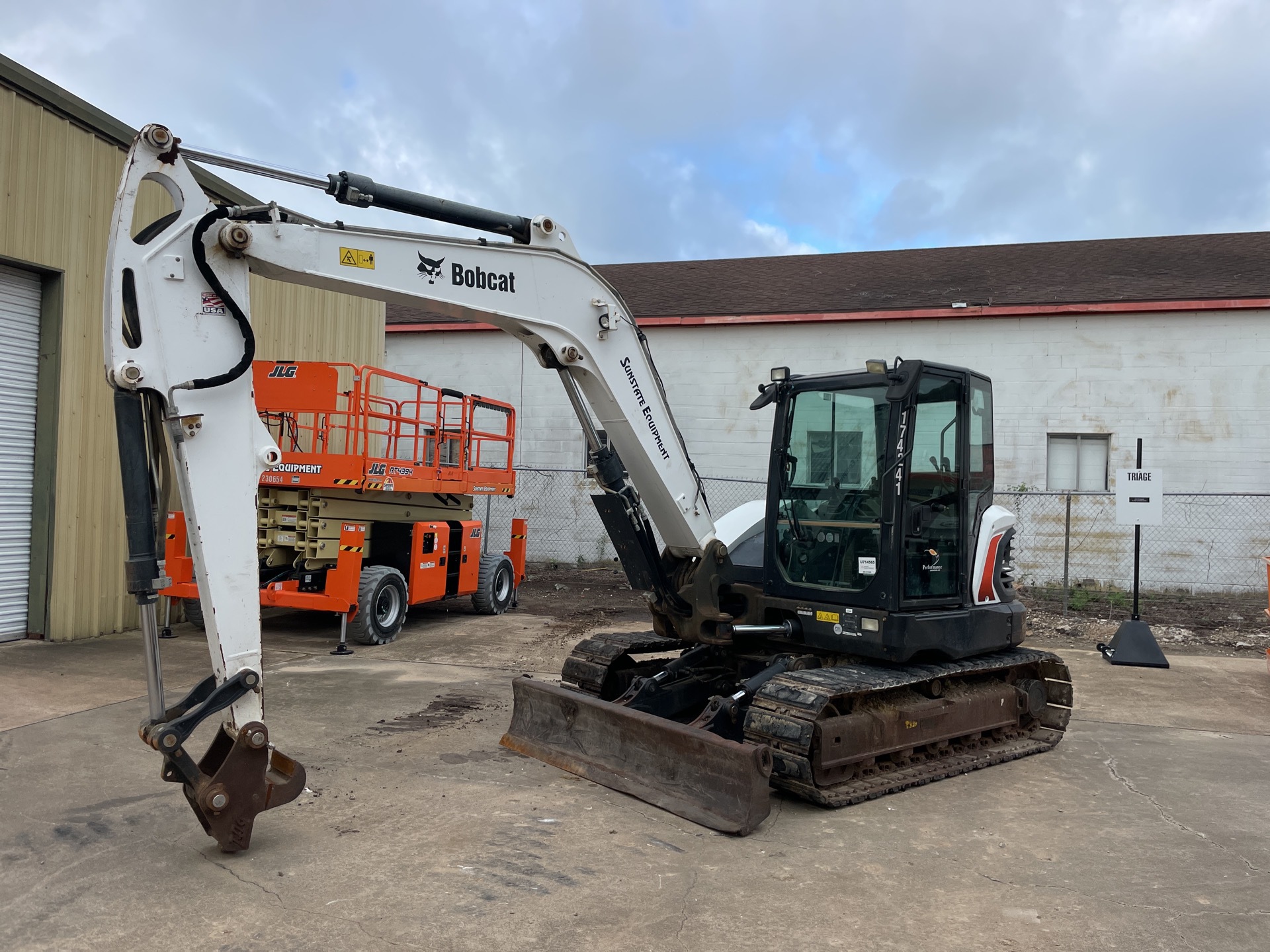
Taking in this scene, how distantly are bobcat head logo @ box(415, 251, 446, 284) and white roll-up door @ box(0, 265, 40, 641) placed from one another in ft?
22.1

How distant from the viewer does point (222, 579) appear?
412 centimetres

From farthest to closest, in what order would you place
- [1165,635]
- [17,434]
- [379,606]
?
1. [1165,635]
2. [379,606]
3. [17,434]

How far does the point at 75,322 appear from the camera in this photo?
9.82 metres

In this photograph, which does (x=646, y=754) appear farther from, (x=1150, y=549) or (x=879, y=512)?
(x=1150, y=549)

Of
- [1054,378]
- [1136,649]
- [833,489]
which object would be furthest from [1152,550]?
[833,489]

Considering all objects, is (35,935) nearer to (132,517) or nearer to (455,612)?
(132,517)

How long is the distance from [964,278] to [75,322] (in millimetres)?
14517

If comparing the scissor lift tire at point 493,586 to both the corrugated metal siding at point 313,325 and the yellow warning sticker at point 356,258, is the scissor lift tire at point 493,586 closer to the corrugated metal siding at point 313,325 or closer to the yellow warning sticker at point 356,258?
the corrugated metal siding at point 313,325

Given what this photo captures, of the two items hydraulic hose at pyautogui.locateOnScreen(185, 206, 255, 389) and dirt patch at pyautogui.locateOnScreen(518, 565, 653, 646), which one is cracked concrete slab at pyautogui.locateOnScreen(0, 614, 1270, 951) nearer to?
hydraulic hose at pyautogui.locateOnScreen(185, 206, 255, 389)

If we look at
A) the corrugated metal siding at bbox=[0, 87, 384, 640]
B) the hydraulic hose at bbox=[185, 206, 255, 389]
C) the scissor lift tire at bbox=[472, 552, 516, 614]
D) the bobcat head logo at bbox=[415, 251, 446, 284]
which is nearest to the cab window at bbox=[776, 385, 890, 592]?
the bobcat head logo at bbox=[415, 251, 446, 284]

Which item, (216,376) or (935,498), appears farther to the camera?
(935,498)

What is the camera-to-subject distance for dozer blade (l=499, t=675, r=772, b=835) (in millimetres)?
4844

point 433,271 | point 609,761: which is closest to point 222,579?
point 433,271

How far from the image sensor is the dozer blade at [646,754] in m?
4.84
